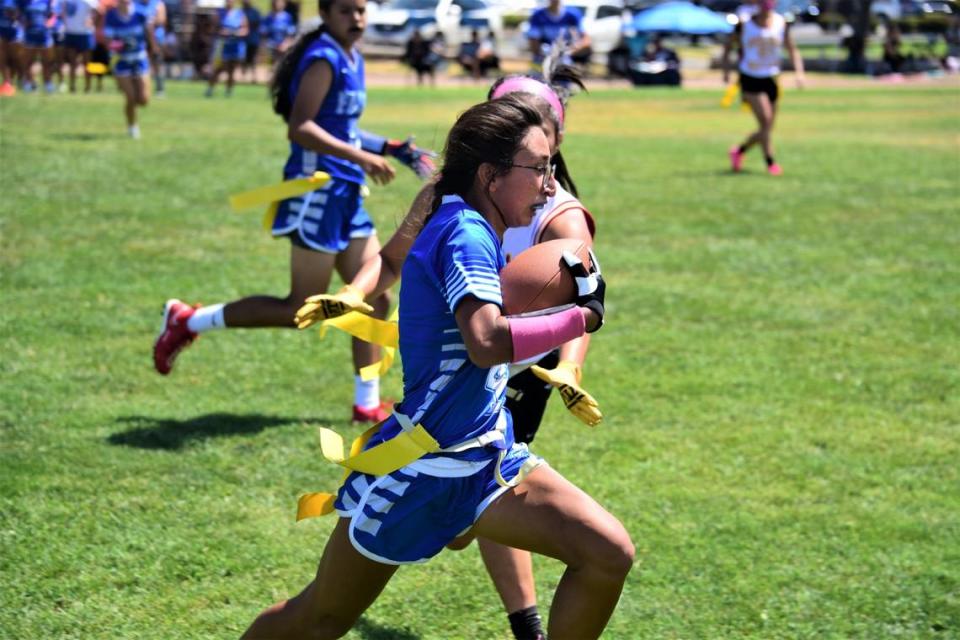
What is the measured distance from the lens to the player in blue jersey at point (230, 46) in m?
28.3

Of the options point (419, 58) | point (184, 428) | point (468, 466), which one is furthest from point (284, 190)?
point (419, 58)

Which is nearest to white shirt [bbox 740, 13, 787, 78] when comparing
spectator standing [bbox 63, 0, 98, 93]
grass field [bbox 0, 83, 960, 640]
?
grass field [bbox 0, 83, 960, 640]

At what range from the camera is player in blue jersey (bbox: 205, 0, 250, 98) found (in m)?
28.3

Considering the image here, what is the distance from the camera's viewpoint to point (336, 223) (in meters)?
6.85

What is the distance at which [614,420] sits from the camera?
7.25m

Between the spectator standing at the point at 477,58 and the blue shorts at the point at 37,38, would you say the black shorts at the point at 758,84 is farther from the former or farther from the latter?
the spectator standing at the point at 477,58

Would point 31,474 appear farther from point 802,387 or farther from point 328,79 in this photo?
point 802,387

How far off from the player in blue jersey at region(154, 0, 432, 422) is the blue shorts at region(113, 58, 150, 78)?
39.4 feet

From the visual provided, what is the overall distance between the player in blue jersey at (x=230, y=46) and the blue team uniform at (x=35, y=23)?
379 cm

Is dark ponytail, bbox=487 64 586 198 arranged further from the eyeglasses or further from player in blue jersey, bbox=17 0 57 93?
player in blue jersey, bbox=17 0 57 93

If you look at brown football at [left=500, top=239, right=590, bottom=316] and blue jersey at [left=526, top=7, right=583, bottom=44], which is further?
blue jersey at [left=526, top=7, right=583, bottom=44]

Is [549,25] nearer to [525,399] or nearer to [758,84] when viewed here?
[758,84]

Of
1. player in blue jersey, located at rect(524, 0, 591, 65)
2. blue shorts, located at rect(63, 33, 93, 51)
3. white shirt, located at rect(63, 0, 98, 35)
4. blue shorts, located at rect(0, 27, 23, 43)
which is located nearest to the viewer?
player in blue jersey, located at rect(524, 0, 591, 65)

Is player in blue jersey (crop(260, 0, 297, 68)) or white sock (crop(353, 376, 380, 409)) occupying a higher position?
player in blue jersey (crop(260, 0, 297, 68))
